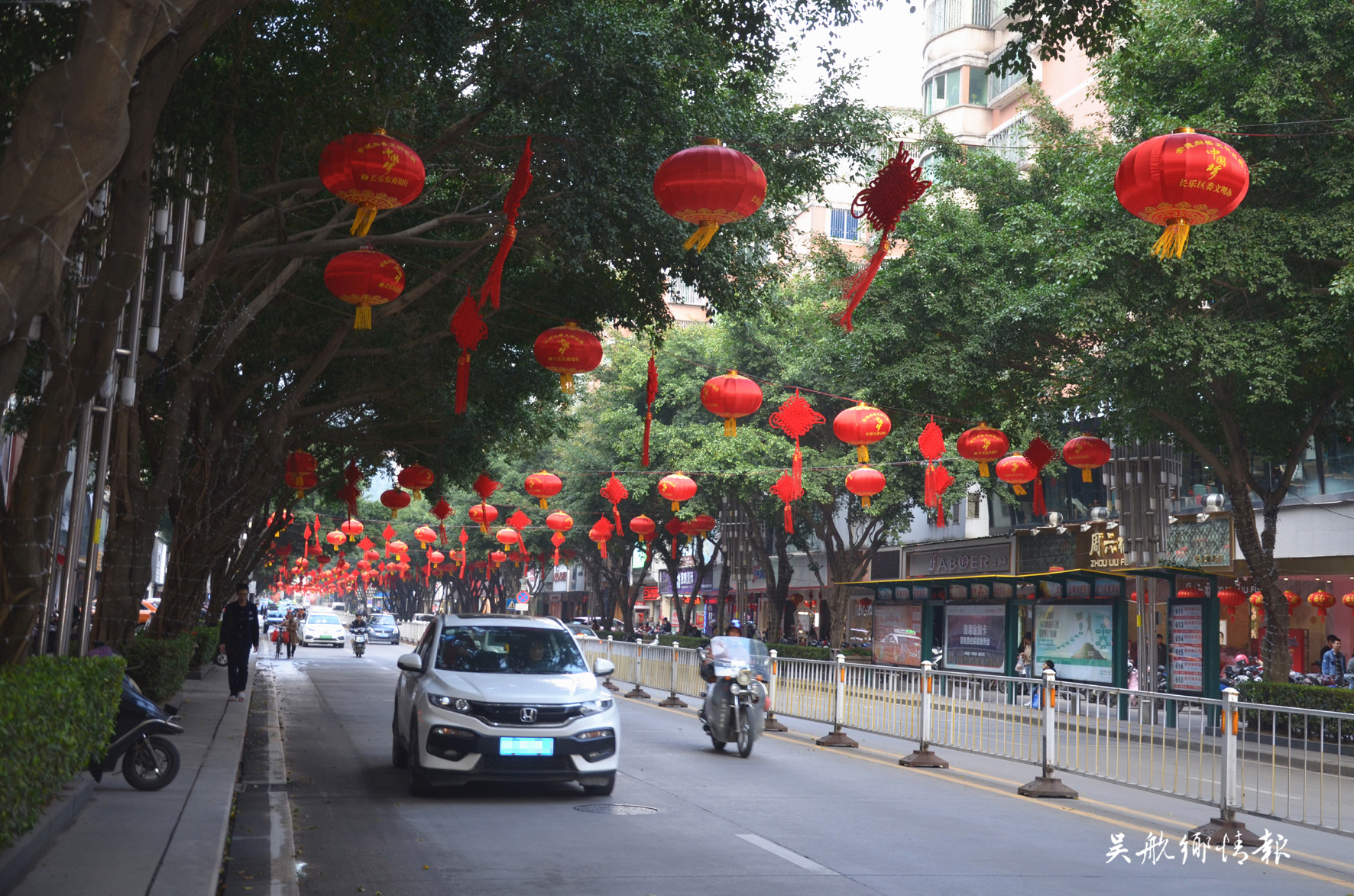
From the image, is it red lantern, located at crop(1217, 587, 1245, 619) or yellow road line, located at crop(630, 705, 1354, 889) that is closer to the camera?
yellow road line, located at crop(630, 705, 1354, 889)

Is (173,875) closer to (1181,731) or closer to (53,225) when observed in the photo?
(53,225)

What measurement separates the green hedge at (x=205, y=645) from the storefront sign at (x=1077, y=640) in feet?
53.3

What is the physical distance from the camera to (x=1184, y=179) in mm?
9578

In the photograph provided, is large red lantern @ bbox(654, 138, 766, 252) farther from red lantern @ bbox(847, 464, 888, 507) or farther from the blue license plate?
red lantern @ bbox(847, 464, 888, 507)

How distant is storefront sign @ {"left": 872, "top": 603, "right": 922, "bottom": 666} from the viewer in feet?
89.0

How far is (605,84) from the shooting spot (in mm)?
11953

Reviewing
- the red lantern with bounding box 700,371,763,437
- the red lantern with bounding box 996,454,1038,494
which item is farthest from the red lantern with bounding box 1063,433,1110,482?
the red lantern with bounding box 700,371,763,437

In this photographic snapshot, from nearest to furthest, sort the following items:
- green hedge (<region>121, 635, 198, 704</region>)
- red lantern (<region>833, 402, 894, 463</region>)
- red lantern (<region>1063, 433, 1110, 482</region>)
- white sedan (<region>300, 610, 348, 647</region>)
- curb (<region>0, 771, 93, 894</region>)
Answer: curb (<region>0, 771, 93, 894</region>)
green hedge (<region>121, 635, 198, 704</region>)
red lantern (<region>833, 402, 894, 463</region>)
red lantern (<region>1063, 433, 1110, 482</region>)
white sedan (<region>300, 610, 348, 647</region>)

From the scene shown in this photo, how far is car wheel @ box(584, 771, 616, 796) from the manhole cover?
1.06 ft

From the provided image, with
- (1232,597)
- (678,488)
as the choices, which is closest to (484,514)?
(678,488)

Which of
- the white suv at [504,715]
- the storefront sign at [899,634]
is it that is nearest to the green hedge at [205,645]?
the white suv at [504,715]

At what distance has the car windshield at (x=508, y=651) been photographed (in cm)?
1118

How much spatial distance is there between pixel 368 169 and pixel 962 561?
112 ft

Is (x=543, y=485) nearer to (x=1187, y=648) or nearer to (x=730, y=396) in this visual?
(x=730, y=396)
